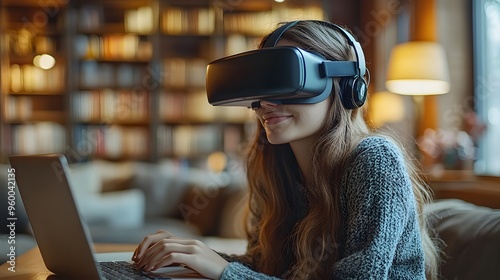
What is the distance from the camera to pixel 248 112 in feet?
19.5

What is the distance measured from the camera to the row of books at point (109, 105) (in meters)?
6.03

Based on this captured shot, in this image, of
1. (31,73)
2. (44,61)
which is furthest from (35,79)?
(44,61)

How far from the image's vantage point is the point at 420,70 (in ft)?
12.8

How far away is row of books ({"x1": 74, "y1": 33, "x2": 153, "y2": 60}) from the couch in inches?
41.2

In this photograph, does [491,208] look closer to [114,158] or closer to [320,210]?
[320,210]

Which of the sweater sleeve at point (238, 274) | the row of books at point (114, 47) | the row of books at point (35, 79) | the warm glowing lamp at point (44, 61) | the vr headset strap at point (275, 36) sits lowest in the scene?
the sweater sleeve at point (238, 274)

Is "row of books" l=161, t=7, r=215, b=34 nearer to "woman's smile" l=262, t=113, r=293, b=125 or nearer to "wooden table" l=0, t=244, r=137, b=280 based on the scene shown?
"wooden table" l=0, t=244, r=137, b=280

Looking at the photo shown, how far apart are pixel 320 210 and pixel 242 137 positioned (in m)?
4.88

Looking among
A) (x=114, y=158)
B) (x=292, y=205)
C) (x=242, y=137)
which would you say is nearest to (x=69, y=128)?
(x=114, y=158)

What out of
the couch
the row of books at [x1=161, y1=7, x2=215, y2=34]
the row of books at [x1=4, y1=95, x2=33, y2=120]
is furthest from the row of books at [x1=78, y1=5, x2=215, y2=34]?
the couch

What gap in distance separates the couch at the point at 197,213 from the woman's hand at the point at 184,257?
1.74 feet

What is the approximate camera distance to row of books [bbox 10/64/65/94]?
5.99 metres

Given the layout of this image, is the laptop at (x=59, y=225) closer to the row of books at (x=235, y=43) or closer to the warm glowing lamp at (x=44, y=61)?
the row of books at (x=235, y=43)

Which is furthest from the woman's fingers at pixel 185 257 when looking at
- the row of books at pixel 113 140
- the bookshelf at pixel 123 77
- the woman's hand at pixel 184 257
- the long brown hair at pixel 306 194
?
the row of books at pixel 113 140
